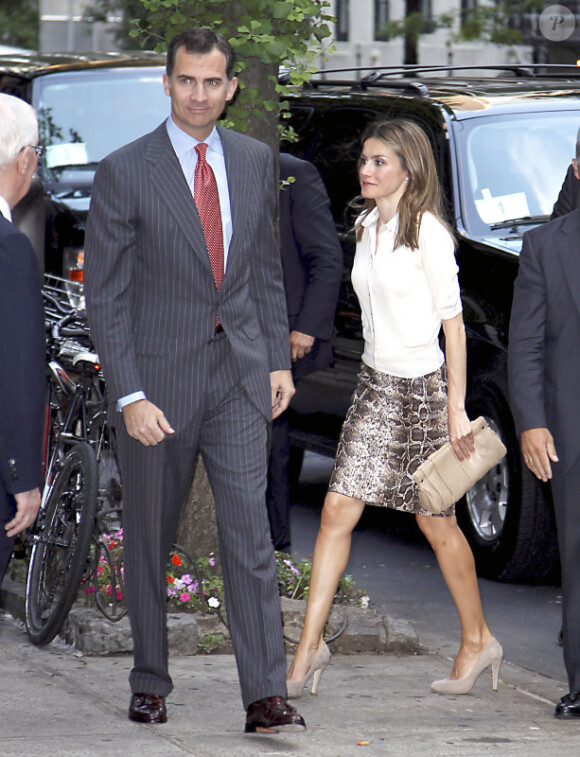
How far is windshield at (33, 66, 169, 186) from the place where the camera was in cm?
1149

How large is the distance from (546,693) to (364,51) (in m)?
42.3

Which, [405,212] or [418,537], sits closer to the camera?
[405,212]

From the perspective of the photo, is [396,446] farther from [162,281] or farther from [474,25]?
[474,25]

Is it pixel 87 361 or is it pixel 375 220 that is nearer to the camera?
pixel 375 220

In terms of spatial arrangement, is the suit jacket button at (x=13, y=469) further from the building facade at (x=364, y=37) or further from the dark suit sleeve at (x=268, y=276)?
the building facade at (x=364, y=37)

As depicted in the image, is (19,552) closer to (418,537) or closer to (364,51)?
(418,537)

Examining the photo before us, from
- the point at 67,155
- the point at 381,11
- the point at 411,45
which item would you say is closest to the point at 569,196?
the point at 67,155

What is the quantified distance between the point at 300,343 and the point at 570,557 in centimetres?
175

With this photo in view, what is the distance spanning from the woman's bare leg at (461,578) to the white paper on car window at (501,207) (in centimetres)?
246

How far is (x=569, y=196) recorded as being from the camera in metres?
6.10

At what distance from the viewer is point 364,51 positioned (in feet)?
152

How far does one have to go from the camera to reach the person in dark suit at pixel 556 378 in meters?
5.02

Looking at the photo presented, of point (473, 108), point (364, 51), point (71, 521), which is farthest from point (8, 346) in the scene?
point (364, 51)

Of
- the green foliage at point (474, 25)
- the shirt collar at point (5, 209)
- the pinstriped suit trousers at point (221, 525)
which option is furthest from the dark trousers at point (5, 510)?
the green foliage at point (474, 25)
